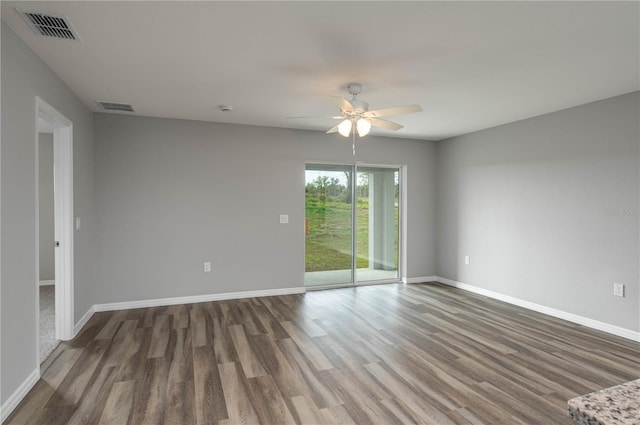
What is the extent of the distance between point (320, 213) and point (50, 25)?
155 inches

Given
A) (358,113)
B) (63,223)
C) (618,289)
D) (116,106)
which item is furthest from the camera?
(116,106)

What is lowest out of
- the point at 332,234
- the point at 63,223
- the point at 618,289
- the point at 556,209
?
the point at 618,289

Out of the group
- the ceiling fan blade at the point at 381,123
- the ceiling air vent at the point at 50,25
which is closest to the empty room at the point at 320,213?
the ceiling air vent at the point at 50,25

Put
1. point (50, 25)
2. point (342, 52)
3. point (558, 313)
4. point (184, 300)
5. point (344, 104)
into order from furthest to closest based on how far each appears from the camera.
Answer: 1. point (184, 300)
2. point (558, 313)
3. point (344, 104)
4. point (342, 52)
5. point (50, 25)

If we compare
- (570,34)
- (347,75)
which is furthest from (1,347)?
(570,34)

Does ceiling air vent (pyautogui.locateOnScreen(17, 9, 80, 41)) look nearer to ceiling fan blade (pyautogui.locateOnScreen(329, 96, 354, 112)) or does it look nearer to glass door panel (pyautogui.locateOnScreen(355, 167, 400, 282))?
ceiling fan blade (pyautogui.locateOnScreen(329, 96, 354, 112))

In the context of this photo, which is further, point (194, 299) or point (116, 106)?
point (194, 299)

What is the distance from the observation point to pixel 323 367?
2861 mm

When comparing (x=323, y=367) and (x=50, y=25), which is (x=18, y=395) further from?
(x=50, y=25)

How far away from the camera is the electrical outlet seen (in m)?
3.59

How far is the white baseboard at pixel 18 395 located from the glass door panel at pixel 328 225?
3464mm

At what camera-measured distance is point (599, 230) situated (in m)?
3.79

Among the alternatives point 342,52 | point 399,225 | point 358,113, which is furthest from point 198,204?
point 399,225

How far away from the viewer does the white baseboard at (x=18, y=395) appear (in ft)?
7.00
